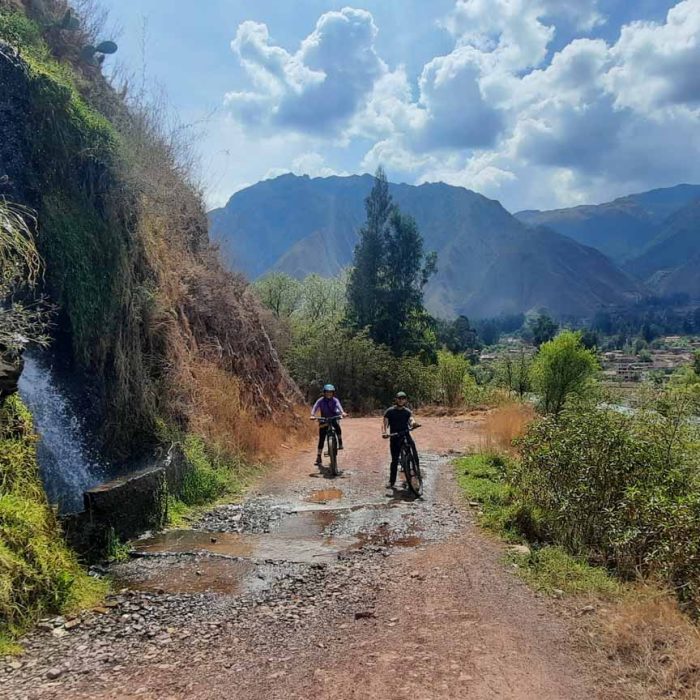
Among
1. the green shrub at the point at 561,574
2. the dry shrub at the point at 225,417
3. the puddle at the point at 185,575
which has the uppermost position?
the dry shrub at the point at 225,417

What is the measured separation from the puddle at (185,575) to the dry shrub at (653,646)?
3.60 m

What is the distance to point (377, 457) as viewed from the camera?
13.8 m

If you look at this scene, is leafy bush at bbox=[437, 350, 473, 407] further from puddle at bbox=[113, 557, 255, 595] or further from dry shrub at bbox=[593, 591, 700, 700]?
dry shrub at bbox=[593, 591, 700, 700]

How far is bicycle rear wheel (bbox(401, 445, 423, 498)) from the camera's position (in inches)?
402

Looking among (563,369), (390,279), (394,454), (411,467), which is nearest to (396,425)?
(394,454)

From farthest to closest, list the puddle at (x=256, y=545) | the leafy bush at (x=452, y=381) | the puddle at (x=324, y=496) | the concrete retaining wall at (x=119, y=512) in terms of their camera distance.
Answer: the leafy bush at (x=452, y=381), the puddle at (x=324, y=496), the puddle at (x=256, y=545), the concrete retaining wall at (x=119, y=512)

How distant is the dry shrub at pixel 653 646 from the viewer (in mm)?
3973

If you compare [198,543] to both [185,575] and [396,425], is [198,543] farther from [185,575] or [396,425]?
[396,425]

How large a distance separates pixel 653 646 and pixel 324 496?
635 centimetres

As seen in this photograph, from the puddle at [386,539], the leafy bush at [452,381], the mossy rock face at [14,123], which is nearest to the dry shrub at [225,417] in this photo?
the puddle at [386,539]

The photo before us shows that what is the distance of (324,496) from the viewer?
10.1 meters

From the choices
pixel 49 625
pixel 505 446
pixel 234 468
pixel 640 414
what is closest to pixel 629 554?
pixel 640 414

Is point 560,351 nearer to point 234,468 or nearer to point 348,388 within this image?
point 348,388

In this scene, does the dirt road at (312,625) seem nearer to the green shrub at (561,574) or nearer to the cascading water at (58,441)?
the green shrub at (561,574)
